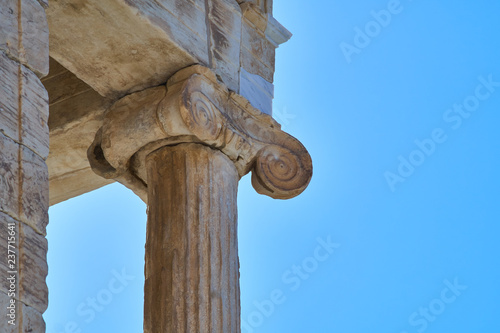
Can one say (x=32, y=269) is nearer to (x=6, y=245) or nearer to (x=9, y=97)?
(x=6, y=245)

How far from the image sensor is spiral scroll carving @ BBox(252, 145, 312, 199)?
8.03 metres

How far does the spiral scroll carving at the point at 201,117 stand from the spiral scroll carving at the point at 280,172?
1.94 feet

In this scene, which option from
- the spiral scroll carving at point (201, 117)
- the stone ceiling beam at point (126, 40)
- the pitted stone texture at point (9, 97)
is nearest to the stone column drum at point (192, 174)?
the spiral scroll carving at point (201, 117)

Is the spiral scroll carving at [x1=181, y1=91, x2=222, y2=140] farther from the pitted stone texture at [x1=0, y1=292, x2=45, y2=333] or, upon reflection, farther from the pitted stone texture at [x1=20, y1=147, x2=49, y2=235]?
the pitted stone texture at [x1=0, y1=292, x2=45, y2=333]

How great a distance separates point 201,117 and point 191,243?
896 mm

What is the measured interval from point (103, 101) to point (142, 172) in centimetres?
72

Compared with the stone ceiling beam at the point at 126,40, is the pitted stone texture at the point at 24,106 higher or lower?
lower

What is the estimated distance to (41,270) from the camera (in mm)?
5230

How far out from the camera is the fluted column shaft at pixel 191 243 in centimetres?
704

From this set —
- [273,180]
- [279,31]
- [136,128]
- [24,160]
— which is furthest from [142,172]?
[24,160]

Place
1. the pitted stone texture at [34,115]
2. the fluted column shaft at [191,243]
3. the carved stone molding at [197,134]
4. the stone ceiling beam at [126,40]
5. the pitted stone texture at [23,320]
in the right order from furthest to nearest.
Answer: the carved stone molding at [197,134] < the stone ceiling beam at [126,40] < the fluted column shaft at [191,243] < the pitted stone texture at [34,115] < the pitted stone texture at [23,320]

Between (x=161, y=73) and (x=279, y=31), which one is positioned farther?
(x=279, y=31)

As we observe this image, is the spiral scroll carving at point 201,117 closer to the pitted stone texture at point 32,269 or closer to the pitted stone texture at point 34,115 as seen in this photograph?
the pitted stone texture at point 34,115

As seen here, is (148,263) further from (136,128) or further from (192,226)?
(136,128)
